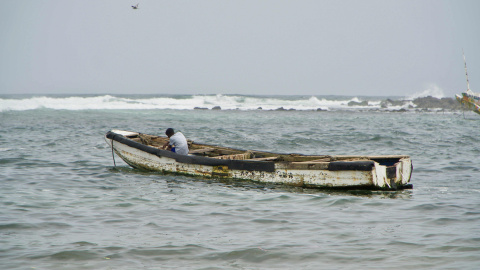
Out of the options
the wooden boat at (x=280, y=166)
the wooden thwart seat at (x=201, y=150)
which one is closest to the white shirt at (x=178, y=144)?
the wooden boat at (x=280, y=166)

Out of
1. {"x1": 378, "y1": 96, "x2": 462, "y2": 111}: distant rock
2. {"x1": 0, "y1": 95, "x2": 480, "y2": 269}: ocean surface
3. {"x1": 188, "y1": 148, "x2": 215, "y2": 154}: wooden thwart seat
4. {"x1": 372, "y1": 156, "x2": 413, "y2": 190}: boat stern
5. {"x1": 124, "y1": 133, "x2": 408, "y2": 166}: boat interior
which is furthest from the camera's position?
{"x1": 378, "y1": 96, "x2": 462, "y2": 111}: distant rock

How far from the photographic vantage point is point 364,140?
22875mm

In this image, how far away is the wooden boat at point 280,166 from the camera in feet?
33.7

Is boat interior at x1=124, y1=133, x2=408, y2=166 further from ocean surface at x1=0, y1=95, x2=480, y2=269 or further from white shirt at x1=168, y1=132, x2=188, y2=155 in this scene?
ocean surface at x1=0, y1=95, x2=480, y2=269

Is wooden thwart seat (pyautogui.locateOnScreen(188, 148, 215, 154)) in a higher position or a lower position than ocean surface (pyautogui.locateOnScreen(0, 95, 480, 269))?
higher

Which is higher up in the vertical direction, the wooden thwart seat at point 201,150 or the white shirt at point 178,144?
the white shirt at point 178,144

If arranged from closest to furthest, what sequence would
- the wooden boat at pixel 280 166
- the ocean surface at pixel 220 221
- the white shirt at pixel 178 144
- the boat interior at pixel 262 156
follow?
the ocean surface at pixel 220 221 < the wooden boat at pixel 280 166 < the boat interior at pixel 262 156 < the white shirt at pixel 178 144

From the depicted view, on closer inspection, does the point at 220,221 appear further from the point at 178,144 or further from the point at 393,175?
the point at 178,144

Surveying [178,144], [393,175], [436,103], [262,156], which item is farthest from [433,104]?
[178,144]

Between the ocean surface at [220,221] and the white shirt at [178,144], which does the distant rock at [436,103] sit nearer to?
the ocean surface at [220,221]

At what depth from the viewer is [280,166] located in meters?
11.0

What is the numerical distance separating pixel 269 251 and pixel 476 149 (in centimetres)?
1540

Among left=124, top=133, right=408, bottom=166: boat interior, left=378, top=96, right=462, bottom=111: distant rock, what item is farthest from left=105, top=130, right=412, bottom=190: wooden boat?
left=378, top=96, right=462, bottom=111: distant rock

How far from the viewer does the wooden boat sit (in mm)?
10266
